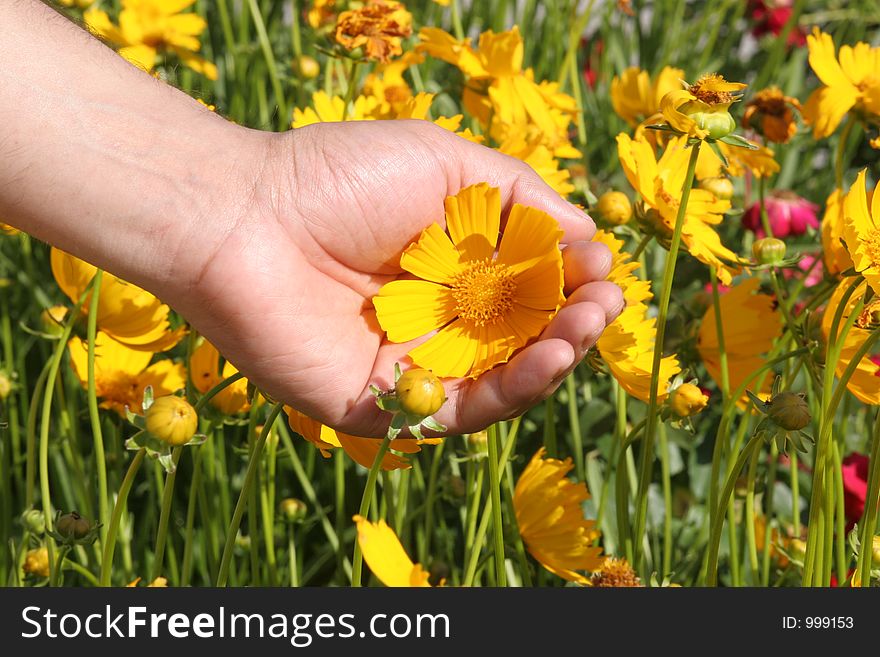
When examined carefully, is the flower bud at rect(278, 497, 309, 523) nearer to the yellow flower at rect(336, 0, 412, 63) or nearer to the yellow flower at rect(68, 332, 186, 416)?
the yellow flower at rect(68, 332, 186, 416)

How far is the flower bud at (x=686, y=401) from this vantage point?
79 centimetres

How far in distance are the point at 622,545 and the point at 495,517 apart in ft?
0.72

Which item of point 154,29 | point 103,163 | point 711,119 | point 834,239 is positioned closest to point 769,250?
point 834,239

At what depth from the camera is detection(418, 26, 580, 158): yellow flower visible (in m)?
1.10

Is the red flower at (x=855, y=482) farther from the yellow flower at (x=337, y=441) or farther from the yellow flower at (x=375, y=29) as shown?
the yellow flower at (x=375, y=29)

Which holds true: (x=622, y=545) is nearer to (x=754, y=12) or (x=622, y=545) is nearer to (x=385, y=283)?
(x=385, y=283)


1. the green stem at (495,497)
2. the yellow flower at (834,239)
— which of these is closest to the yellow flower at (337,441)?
the green stem at (495,497)

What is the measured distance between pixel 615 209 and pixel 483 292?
164 mm

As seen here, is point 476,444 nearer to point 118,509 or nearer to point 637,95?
point 118,509

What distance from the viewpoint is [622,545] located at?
2.89 feet

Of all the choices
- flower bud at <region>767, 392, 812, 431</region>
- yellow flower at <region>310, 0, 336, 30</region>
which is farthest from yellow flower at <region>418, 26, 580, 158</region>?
flower bud at <region>767, 392, 812, 431</region>

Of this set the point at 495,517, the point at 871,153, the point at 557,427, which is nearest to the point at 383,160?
the point at 495,517

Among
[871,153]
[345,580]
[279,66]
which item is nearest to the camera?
[345,580]

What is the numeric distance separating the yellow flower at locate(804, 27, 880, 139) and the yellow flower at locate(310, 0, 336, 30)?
A: 488 millimetres
